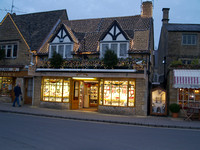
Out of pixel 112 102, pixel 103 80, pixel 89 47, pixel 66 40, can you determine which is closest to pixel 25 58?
pixel 66 40

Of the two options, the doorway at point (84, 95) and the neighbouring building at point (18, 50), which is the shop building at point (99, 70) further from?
the neighbouring building at point (18, 50)

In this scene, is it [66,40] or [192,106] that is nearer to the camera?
[192,106]

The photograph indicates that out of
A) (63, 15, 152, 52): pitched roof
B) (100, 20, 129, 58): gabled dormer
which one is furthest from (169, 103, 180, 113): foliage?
(63, 15, 152, 52): pitched roof

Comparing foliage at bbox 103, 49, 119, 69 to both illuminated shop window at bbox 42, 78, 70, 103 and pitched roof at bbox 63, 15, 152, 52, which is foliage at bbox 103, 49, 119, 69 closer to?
pitched roof at bbox 63, 15, 152, 52

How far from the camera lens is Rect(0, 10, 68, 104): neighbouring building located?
21.1m

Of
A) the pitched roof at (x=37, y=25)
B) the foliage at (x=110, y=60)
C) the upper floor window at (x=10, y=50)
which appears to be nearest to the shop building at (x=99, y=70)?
the foliage at (x=110, y=60)

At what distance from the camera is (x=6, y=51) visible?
22.2 m

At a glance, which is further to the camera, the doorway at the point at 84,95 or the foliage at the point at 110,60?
the doorway at the point at 84,95

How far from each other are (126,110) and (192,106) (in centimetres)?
487

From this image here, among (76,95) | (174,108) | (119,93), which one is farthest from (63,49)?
(174,108)

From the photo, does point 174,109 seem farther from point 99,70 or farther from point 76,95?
point 76,95

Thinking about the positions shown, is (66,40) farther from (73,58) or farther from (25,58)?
(25,58)

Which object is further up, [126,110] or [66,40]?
[66,40]

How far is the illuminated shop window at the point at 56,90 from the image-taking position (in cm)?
1898
